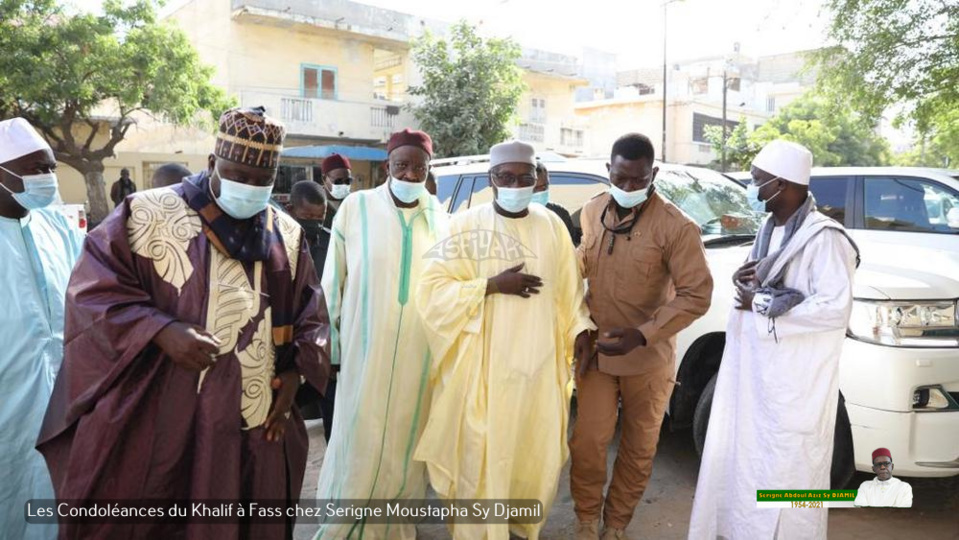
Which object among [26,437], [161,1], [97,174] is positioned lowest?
[26,437]

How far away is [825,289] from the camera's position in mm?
2723

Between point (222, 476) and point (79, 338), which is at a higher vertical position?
Result: point (79, 338)

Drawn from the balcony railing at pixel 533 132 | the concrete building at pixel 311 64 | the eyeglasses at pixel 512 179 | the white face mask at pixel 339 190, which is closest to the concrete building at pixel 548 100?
the balcony railing at pixel 533 132

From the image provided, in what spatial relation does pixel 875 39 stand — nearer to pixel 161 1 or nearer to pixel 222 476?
pixel 222 476

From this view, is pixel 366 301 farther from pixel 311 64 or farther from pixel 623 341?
pixel 311 64

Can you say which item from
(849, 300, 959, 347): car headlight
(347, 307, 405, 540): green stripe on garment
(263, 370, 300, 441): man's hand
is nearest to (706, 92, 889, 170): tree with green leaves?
(849, 300, 959, 347): car headlight

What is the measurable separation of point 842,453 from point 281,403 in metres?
2.93

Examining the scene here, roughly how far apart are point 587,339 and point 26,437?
243cm

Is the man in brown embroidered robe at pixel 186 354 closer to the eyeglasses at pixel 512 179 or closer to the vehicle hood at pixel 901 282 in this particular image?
the eyeglasses at pixel 512 179

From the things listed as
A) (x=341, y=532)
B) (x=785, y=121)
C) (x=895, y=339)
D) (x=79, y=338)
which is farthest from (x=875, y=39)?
(x=785, y=121)

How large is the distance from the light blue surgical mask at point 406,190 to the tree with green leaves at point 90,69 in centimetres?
1327

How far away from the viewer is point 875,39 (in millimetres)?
9953

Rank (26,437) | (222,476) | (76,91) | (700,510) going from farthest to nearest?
(76,91) → (700,510) → (26,437) → (222,476)

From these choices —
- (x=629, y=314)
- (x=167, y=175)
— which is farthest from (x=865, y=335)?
(x=167, y=175)
